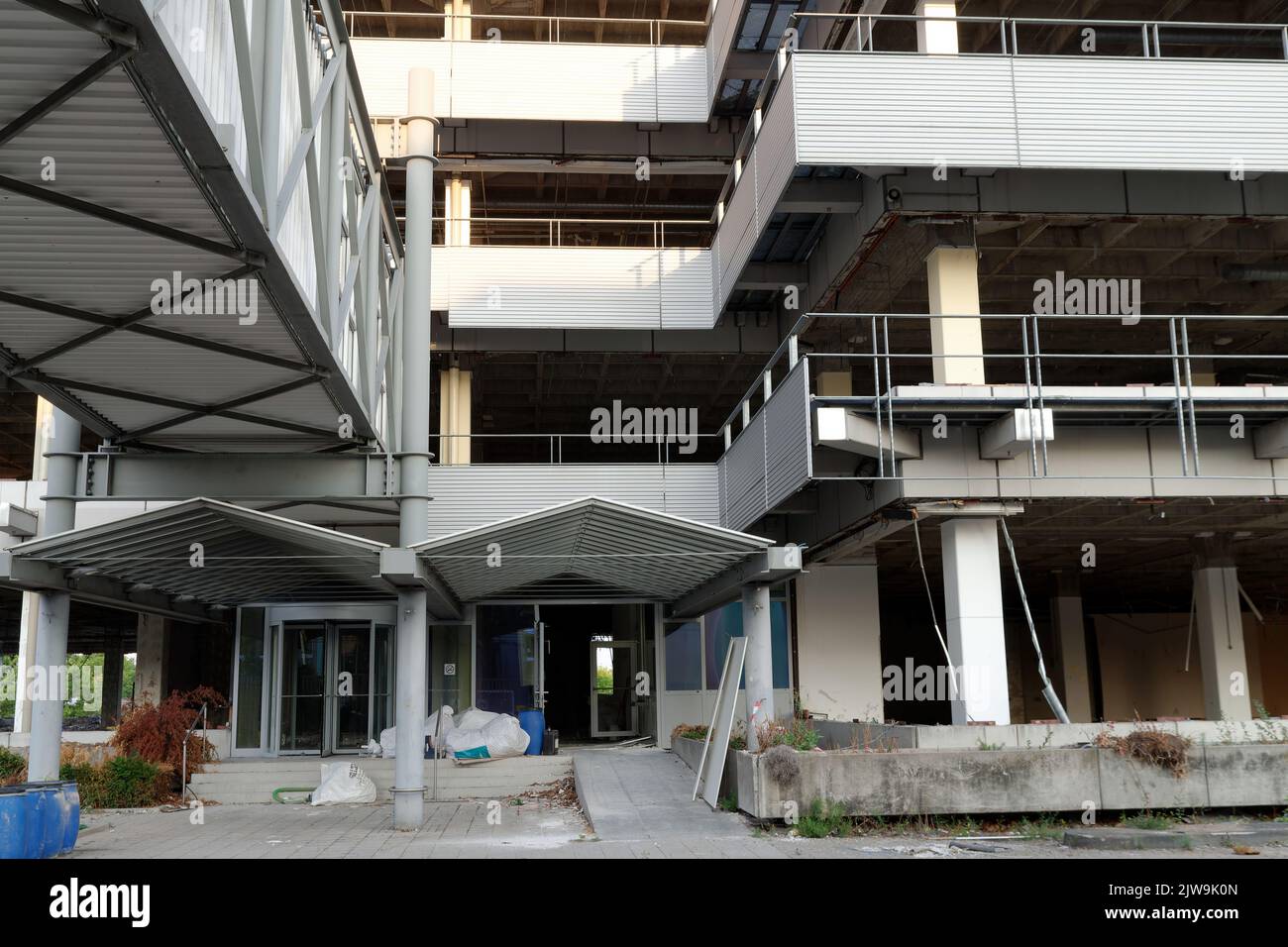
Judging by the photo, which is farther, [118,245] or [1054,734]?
[1054,734]

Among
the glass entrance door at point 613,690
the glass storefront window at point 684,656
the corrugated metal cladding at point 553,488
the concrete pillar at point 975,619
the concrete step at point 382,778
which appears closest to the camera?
the concrete pillar at point 975,619

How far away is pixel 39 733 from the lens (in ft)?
47.1

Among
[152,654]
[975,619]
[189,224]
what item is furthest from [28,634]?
[975,619]

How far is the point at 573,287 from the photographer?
23531mm

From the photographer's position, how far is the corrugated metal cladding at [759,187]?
15727 mm

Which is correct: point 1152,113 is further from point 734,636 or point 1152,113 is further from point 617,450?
point 617,450

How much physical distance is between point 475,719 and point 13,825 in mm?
10356

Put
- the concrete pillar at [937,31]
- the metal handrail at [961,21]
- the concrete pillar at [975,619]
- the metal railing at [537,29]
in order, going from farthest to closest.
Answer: the metal railing at [537,29], the concrete pillar at [937,31], the metal handrail at [961,21], the concrete pillar at [975,619]

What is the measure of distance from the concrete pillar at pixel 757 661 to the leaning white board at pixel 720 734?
8.1 inches

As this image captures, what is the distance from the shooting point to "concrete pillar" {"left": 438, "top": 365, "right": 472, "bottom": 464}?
76.7ft

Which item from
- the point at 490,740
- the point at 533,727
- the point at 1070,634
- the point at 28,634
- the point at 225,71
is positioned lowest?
the point at 490,740

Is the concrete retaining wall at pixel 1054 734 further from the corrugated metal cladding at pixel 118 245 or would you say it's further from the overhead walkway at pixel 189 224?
the corrugated metal cladding at pixel 118 245

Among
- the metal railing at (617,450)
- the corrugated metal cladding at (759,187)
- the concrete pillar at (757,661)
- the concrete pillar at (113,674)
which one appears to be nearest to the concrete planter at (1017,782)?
the concrete pillar at (757,661)
